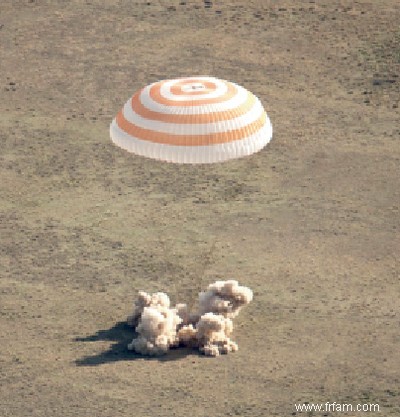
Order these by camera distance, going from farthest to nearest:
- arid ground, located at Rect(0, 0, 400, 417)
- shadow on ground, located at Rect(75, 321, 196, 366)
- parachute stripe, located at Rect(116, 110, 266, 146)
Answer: parachute stripe, located at Rect(116, 110, 266, 146) → shadow on ground, located at Rect(75, 321, 196, 366) → arid ground, located at Rect(0, 0, 400, 417)

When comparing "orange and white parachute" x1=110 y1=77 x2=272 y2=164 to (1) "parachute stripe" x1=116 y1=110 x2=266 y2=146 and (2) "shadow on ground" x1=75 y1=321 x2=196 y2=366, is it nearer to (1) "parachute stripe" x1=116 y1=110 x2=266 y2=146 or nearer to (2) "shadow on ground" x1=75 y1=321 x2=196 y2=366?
(1) "parachute stripe" x1=116 y1=110 x2=266 y2=146

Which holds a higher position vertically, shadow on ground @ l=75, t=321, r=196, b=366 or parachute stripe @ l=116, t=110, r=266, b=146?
parachute stripe @ l=116, t=110, r=266, b=146

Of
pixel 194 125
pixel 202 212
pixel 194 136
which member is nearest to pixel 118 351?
pixel 194 136

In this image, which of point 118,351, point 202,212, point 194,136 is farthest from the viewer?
point 202,212

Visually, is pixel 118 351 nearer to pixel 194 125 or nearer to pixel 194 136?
pixel 194 136

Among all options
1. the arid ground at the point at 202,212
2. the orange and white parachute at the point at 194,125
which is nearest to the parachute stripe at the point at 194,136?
the orange and white parachute at the point at 194,125

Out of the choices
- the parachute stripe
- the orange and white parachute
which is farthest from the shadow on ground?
the parachute stripe
